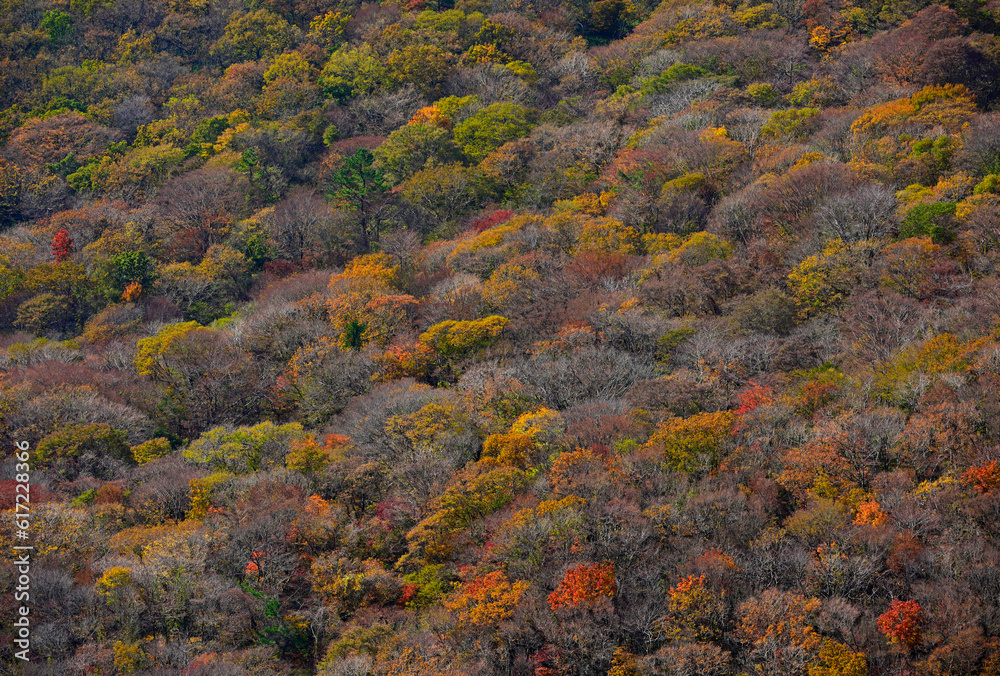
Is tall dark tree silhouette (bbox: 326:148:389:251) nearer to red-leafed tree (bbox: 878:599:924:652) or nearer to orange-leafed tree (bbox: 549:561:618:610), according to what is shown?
orange-leafed tree (bbox: 549:561:618:610)

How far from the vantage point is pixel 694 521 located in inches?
1373

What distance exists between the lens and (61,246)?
8038cm

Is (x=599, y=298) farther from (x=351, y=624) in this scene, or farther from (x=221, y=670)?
(x=221, y=670)

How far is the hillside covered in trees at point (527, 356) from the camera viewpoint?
1277 inches

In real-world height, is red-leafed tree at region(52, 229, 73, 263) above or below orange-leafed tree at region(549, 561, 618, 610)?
below

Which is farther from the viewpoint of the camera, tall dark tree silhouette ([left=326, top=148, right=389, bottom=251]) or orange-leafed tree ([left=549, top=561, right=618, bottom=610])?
tall dark tree silhouette ([left=326, top=148, right=389, bottom=251])

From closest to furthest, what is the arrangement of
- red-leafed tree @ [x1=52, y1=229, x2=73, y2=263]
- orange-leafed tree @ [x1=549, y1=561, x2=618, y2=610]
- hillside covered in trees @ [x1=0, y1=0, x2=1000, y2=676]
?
1. orange-leafed tree @ [x1=549, y1=561, x2=618, y2=610]
2. hillside covered in trees @ [x1=0, y1=0, x2=1000, y2=676]
3. red-leafed tree @ [x1=52, y1=229, x2=73, y2=263]

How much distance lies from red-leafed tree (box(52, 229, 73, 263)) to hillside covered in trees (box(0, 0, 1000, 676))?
0.39m

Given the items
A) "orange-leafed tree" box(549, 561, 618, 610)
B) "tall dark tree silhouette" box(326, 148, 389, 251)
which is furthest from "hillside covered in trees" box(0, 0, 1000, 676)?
"tall dark tree silhouette" box(326, 148, 389, 251)

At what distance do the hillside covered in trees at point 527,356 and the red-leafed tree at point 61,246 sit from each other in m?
0.39

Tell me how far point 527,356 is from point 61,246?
5019 cm

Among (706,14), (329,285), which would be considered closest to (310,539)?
(329,285)

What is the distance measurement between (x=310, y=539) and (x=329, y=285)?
3009 centimetres

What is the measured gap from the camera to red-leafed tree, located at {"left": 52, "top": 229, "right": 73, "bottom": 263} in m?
79.5
